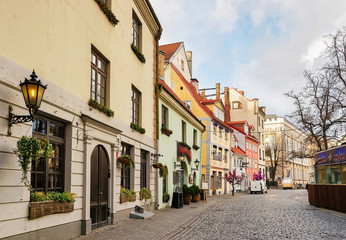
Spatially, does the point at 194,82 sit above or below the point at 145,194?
above

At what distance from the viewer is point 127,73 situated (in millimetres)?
15133

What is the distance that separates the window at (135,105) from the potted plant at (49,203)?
6.77 metres

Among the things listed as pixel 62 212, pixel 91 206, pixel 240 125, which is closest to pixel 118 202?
pixel 91 206

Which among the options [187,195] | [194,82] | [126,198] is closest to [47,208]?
[126,198]

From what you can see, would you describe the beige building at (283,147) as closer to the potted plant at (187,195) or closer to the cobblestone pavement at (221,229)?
the potted plant at (187,195)

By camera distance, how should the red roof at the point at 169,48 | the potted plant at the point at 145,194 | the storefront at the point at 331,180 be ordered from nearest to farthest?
the potted plant at the point at 145,194
the storefront at the point at 331,180
the red roof at the point at 169,48

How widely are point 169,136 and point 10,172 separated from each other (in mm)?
14986

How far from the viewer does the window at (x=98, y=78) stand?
1211 cm

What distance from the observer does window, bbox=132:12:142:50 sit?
16.7 metres

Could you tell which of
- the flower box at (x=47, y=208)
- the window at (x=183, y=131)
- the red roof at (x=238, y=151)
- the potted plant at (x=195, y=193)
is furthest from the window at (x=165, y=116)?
the red roof at (x=238, y=151)

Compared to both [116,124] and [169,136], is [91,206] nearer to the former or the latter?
[116,124]

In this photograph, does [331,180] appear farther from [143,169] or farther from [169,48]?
[169,48]

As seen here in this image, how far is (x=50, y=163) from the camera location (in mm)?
9375

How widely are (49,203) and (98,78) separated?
5.05m
